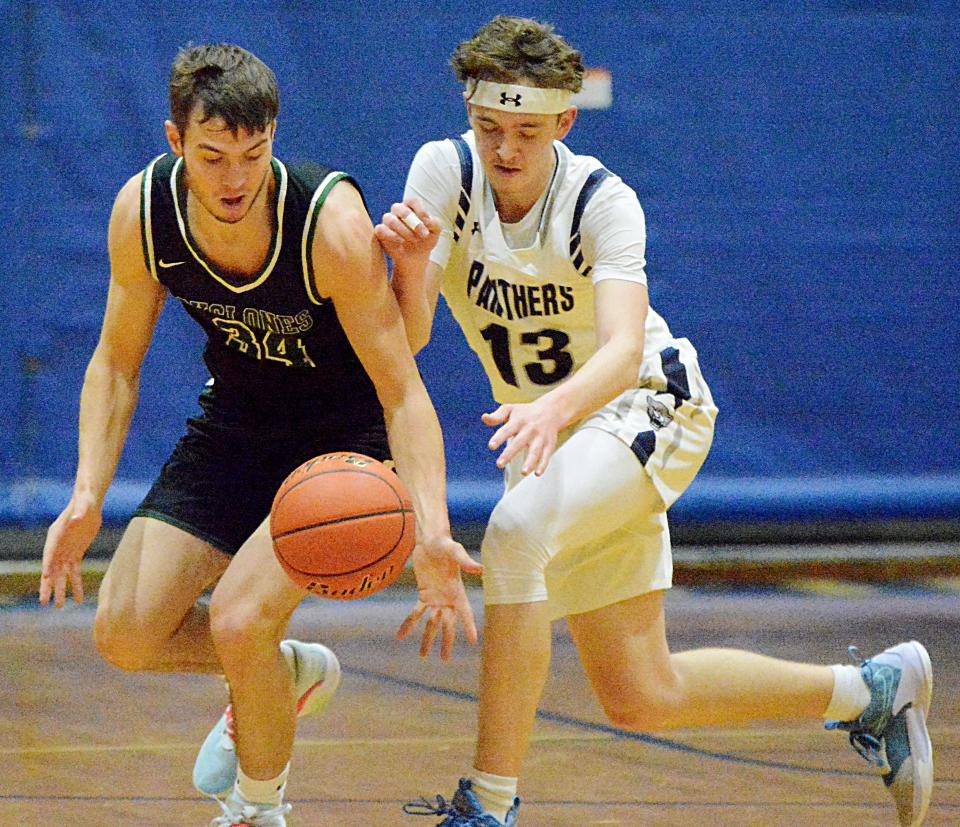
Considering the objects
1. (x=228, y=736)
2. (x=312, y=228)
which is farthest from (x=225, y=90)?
(x=228, y=736)

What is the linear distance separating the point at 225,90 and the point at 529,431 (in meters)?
0.88

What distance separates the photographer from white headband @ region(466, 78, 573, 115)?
3.35 metres

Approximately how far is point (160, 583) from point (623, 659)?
1.02 meters

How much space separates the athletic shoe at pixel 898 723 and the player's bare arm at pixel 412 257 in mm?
1423

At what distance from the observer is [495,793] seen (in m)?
3.12

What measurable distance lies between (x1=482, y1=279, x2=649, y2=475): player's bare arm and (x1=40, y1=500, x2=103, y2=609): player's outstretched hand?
91 cm

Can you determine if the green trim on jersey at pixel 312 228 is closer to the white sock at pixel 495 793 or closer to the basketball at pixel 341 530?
the basketball at pixel 341 530

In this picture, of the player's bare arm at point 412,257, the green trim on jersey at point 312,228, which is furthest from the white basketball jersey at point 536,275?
the green trim on jersey at point 312,228

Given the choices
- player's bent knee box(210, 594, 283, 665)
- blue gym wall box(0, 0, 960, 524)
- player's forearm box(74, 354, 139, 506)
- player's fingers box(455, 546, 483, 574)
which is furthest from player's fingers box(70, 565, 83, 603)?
blue gym wall box(0, 0, 960, 524)

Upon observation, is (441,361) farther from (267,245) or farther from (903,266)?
(267,245)

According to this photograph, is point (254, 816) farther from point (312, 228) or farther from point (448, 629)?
point (312, 228)

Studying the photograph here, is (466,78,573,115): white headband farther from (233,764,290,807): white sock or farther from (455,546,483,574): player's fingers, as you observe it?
(233,764,290,807): white sock

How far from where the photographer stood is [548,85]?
3.38m

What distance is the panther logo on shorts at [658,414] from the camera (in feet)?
→ 11.2
